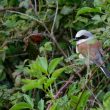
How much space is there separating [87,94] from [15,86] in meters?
1.62

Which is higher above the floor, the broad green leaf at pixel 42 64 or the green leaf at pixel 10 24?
the broad green leaf at pixel 42 64

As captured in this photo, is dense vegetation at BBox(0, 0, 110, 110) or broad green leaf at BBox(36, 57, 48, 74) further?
dense vegetation at BBox(0, 0, 110, 110)

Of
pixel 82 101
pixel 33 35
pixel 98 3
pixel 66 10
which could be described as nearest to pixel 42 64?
pixel 82 101

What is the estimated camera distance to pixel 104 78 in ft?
12.1

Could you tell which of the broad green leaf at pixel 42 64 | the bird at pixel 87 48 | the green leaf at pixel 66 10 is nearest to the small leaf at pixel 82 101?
the broad green leaf at pixel 42 64

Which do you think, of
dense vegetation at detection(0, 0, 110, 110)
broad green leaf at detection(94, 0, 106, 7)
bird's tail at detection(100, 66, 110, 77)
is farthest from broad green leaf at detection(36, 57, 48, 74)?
dense vegetation at detection(0, 0, 110, 110)

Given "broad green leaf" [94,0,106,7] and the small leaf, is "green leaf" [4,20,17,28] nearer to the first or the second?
"broad green leaf" [94,0,106,7]

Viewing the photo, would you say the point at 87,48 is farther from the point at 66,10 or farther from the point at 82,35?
the point at 66,10

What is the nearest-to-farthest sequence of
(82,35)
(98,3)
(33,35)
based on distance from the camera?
(98,3) < (82,35) < (33,35)

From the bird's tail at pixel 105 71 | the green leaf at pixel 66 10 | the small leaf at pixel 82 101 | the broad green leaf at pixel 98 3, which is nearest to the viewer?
the small leaf at pixel 82 101

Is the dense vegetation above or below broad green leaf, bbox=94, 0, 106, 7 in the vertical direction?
below

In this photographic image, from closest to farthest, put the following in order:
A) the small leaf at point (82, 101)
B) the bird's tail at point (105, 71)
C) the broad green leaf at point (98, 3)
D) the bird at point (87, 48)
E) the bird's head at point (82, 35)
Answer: the small leaf at point (82, 101), the broad green leaf at point (98, 3), the bird's tail at point (105, 71), the bird at point (87, 48), the bird's head at point (82, 35)

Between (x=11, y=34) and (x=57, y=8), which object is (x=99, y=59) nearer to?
(x=57, y=8)

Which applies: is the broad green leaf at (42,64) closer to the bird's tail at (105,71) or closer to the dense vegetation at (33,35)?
the bird's tail at (105,71)
